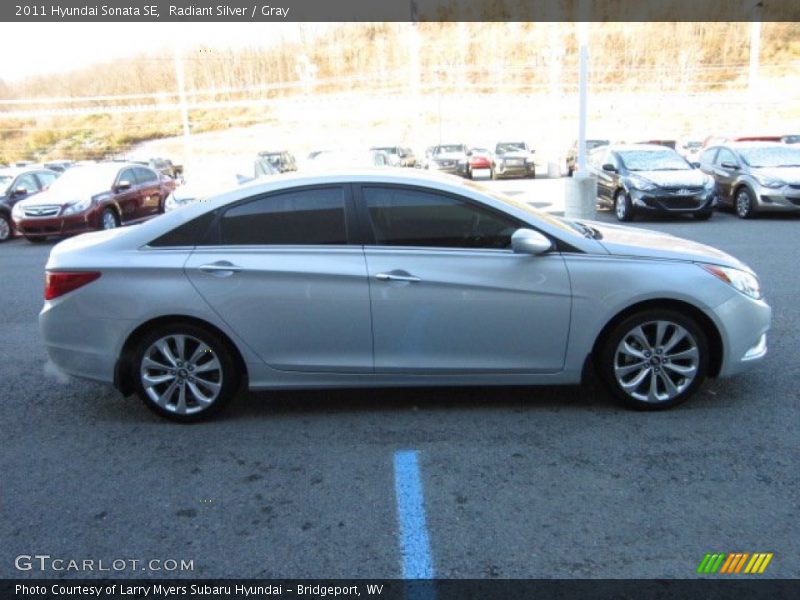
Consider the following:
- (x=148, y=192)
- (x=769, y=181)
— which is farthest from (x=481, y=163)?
(x=769, y=181)

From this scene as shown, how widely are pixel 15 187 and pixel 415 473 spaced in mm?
15901

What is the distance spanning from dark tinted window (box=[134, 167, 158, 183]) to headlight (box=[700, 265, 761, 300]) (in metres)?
15.5

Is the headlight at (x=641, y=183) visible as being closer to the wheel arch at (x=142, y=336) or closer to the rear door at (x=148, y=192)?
the rear door at (x=148, y=192)

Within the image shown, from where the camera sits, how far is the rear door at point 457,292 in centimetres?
446

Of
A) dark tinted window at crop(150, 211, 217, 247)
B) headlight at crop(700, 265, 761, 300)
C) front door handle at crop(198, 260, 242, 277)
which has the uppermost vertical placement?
dark tinted window at crop(150, 211, 217, 247)

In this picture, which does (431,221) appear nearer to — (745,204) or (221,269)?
(221,269)

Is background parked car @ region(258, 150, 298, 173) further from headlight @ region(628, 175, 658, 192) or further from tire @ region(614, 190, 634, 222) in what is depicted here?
headlight @ region(628, 175, 658, 192)

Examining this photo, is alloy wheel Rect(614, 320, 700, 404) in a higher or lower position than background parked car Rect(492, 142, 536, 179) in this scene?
higher

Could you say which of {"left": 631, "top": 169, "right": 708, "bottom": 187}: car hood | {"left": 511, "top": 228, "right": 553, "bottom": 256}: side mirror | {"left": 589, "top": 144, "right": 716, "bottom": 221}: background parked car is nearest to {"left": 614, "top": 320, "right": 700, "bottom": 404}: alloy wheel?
{"left": 511, "top": 228, "right": 553, "bottom": 256}: side mirror

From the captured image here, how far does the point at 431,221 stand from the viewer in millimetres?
4613

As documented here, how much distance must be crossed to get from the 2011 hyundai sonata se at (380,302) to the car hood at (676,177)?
35.0 ft

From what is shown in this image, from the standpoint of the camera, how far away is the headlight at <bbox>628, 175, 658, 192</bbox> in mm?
14625

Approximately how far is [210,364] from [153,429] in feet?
1.82
